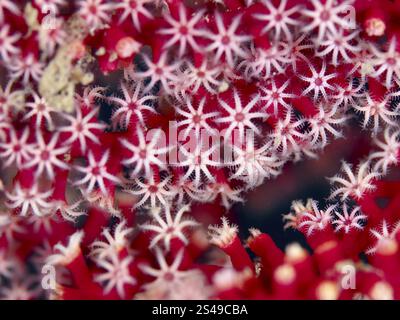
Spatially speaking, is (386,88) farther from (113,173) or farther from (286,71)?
(113,173)

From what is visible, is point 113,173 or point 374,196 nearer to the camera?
point 113,173

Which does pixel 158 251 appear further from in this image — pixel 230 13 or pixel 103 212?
pixel 230 13

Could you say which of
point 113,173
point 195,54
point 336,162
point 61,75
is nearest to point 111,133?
point 113,173

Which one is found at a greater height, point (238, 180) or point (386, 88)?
point (386, 88)
